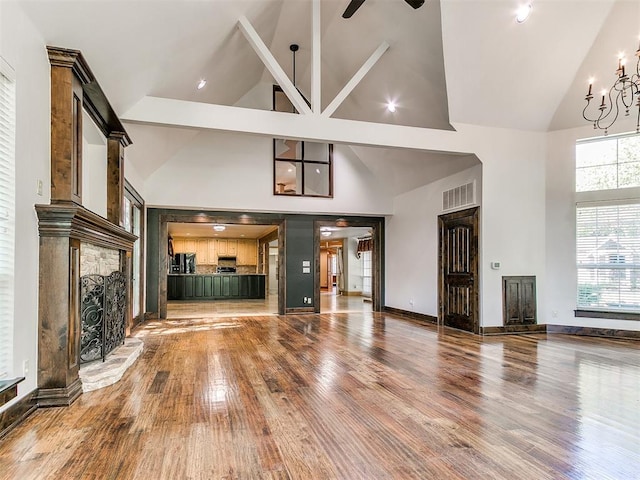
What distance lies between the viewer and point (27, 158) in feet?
9.07

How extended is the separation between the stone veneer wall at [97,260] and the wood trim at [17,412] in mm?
1100

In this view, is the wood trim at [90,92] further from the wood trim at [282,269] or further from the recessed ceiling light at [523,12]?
the recessed ceiling light at [523,12]

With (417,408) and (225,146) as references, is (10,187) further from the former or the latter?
(225,146)

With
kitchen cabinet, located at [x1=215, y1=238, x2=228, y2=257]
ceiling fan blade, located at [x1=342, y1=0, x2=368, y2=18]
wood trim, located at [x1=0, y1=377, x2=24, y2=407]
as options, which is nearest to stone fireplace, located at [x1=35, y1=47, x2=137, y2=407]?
wood trim, located at [x1=0, y1=377, x2=24, y2=407]

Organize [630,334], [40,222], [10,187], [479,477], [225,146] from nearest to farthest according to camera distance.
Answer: [479,477] → [10,187] → [40,222] → [630,334] → [225,146]

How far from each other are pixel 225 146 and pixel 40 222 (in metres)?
5.69

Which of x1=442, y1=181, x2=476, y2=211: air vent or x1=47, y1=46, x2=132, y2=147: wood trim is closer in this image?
x1=47, y1=46, x2=132, y2=147: wood trim

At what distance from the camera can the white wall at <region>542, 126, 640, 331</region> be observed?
642cm

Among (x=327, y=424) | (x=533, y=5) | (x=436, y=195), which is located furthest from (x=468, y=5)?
(x=327, y=424)

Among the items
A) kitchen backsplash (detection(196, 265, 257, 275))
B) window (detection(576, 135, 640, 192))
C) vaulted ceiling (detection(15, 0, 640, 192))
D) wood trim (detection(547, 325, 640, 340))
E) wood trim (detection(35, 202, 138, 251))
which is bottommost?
wood trim (detection(547, 325, 640, 340))

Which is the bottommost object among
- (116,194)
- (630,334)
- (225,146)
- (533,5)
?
(630,334)

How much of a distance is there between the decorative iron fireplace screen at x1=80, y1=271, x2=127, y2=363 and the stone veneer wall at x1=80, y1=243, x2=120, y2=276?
0.26 ft

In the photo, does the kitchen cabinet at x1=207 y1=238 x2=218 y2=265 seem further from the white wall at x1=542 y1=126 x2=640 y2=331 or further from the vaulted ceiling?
the white wall at x1=542 y1=126 x2=640 y2=331

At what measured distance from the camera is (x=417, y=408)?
3.03m
